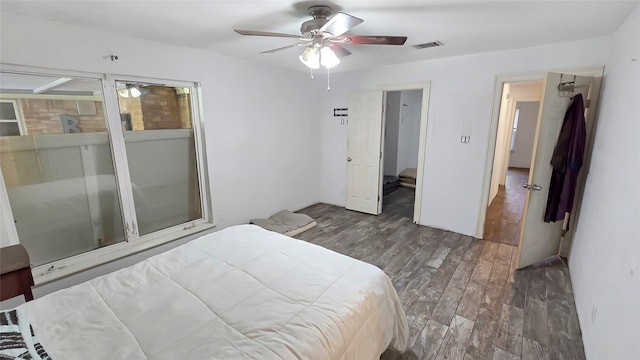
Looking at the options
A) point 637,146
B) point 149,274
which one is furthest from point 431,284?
point 149,274

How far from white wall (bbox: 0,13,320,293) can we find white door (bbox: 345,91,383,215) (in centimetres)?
70

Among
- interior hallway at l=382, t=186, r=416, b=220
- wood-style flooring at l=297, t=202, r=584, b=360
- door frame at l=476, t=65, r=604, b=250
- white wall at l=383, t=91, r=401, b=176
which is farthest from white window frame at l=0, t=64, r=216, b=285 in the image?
white wall at l=383, t=91, r=401, b=176

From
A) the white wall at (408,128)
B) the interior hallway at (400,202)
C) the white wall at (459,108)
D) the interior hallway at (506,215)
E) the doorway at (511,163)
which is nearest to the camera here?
the white wall at (459,108)

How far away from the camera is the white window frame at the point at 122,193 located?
7.52 feet

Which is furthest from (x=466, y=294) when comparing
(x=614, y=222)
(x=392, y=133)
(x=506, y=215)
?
(x=392, y=133)

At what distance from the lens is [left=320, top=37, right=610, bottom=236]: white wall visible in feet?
9.82

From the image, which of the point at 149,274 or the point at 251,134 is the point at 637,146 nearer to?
the point at 149,274

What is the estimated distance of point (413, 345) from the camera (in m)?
Answer: 1.92

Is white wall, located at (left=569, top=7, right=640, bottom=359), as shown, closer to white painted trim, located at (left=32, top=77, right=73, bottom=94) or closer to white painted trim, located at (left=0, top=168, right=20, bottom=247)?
white painted trim, located at (left=0, top=168, right=20, bottom=247)

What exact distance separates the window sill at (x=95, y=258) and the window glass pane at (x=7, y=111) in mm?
1243

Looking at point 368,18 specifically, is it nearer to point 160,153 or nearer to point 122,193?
point 160,153

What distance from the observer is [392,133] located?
6.43 m

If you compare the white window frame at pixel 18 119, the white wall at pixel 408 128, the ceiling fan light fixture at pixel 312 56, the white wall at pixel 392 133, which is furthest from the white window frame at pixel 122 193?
the white wall at pixel 408 128

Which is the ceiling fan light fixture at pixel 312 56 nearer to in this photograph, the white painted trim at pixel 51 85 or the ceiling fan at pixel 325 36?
the ceiling fan at pixel 325 36
